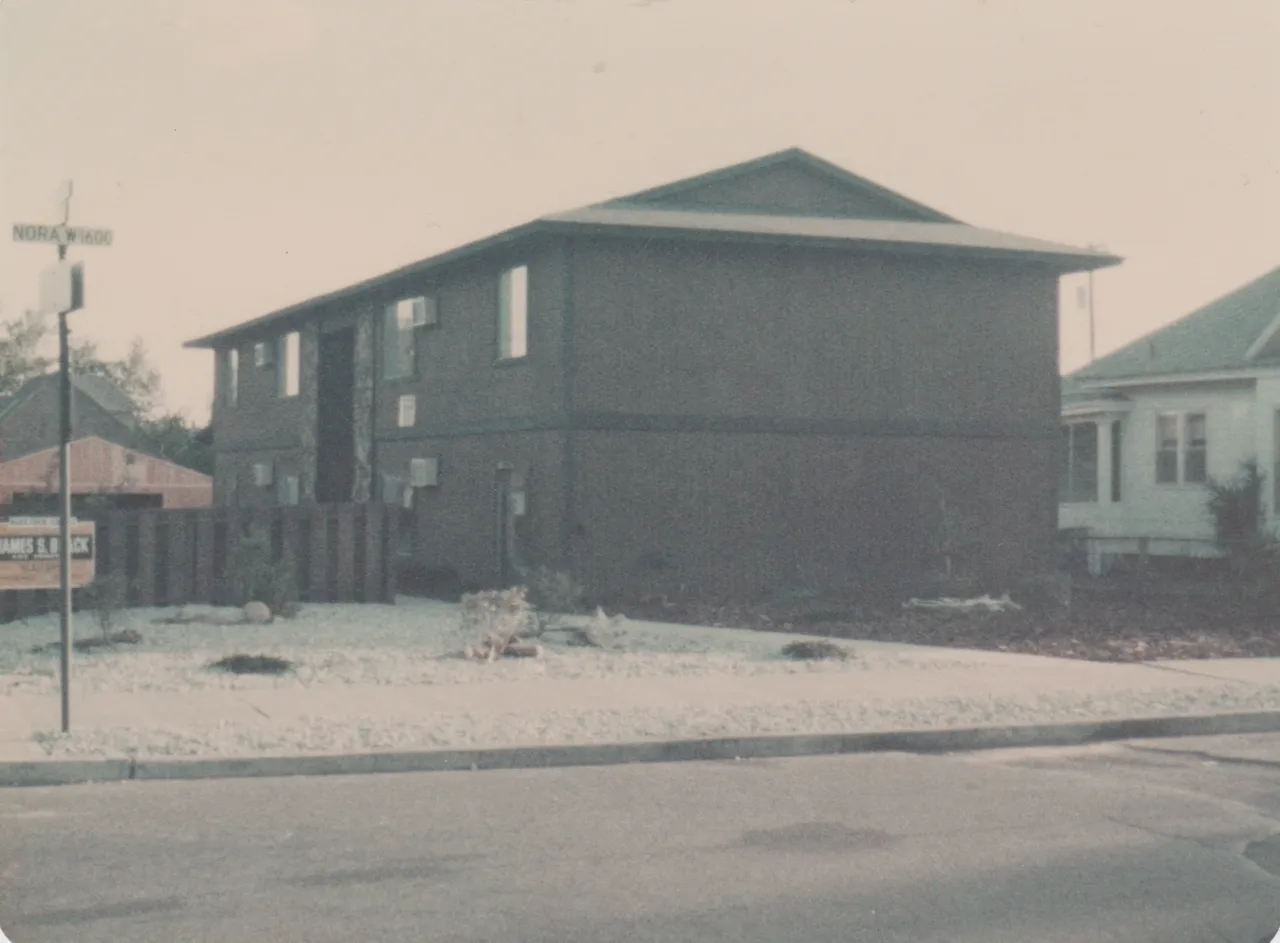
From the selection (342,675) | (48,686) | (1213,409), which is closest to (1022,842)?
(342,675)

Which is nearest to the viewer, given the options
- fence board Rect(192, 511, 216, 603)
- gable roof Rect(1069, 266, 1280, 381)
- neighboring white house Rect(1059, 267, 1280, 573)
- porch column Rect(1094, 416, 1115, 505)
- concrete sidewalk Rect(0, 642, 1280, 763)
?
concrete sidewalk Rect(0, 642, 1280, 763)

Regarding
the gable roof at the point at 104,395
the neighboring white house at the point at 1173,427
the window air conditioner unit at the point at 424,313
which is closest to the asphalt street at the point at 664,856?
the window air conditioner unit at the point at 424,313

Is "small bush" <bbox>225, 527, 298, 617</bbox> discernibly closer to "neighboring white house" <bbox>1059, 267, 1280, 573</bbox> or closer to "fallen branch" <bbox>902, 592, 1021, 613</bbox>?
"fallen branch" <bbox>902, 592, 1021, 613</bbox>

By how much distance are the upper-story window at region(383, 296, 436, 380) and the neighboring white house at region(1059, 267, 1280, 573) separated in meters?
12.4

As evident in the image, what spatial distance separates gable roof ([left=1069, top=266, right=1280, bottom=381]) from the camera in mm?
28641

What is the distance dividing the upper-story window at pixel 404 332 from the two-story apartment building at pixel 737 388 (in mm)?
89

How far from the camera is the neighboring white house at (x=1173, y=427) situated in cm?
2838

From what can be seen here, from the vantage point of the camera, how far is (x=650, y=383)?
2184 centimetres

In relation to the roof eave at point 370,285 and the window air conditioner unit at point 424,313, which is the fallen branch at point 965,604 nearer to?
the roof eave at point 370,285

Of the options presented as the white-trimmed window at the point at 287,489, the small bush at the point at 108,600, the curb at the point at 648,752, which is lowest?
the curb at the point at 648,752

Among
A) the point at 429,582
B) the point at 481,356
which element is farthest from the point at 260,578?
the point at 429,582

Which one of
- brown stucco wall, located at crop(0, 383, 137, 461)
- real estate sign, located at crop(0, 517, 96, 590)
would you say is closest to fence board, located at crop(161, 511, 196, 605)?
real estate sign, located at crop(0, 517, 96, 590)

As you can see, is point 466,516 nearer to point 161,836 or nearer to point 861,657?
point 861,657

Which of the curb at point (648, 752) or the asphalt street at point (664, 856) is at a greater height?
the curb at point (648, 752)
